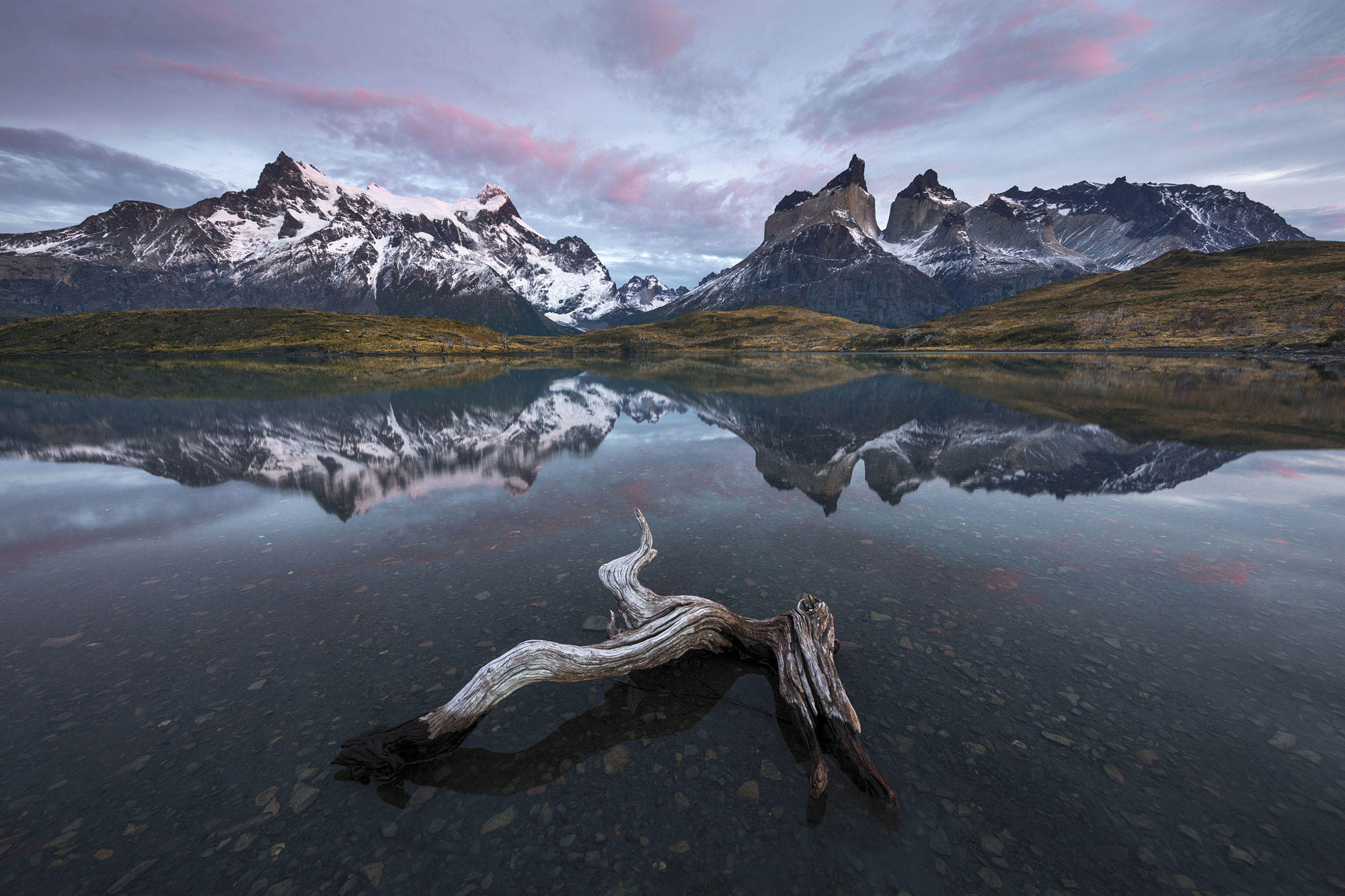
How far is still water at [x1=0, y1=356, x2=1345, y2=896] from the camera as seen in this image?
22.1ft

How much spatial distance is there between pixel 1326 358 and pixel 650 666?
18546 centimetres

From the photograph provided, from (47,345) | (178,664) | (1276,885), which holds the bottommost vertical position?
(1276,885)

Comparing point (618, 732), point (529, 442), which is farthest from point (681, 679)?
point (529, 442)

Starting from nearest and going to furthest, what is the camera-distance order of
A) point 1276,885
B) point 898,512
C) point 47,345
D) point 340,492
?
point 1276,885
point 898,512
point 340,492
point 47,345

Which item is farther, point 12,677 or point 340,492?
point 340,492

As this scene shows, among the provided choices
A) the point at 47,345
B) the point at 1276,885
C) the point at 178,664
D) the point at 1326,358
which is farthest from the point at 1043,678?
the point at 47,345

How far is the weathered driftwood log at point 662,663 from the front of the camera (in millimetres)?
8008

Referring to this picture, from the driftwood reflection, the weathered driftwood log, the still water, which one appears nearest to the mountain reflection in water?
the still water

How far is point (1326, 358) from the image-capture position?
11219 centimetres

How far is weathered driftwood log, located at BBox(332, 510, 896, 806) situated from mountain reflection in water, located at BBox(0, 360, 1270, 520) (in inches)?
420

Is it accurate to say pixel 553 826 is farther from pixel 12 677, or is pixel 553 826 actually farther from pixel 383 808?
pixel 12 677

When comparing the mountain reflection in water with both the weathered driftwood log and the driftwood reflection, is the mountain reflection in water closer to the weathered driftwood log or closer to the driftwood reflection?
the weathered driftwood log

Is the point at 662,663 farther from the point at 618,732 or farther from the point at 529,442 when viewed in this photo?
the point at 529,442

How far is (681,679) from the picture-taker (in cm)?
1056
